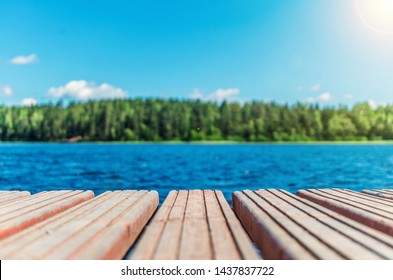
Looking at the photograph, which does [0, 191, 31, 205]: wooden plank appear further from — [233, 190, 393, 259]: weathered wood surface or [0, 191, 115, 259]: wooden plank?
[233, 190, 393, 259]: weathered wood surface

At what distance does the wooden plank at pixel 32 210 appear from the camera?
3.79m

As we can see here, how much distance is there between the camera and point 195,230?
153 inches

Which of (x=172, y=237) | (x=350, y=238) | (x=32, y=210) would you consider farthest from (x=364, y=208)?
(x=32, y=210)

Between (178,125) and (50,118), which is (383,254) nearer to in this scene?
(50,118)

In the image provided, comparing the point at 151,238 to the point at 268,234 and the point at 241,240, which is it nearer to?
the point at 241,240

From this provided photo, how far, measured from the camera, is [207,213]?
4.88 m

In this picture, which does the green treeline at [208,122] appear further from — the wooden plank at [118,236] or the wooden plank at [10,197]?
the wooden plank at [118,236]

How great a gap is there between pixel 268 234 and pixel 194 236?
63 cm

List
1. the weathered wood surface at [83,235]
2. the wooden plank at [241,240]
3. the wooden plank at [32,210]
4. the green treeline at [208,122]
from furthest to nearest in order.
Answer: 1. the green treeline at [208,122]
2. the wooden plank at [32,210]
3. the wooden plank at [241,240]
4. the weathered wood surface at [83,235]

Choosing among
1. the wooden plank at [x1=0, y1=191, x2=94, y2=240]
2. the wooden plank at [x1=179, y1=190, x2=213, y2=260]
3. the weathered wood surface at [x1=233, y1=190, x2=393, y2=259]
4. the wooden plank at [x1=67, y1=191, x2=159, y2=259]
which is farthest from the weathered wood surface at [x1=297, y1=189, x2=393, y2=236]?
the wooden plank at [x1=0, y1=191, x2=94, y2=240]

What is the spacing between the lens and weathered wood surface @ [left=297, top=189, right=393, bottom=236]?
3.97m

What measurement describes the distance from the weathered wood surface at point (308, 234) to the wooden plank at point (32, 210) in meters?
2.21

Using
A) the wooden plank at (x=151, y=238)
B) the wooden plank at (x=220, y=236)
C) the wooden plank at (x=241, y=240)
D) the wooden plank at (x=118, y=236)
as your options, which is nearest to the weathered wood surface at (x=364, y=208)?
the wooden plank at (x=241, y=240)

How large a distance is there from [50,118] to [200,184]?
54607 mm
